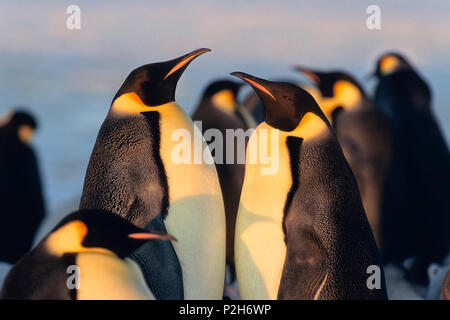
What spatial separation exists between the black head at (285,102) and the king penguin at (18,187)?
269 cm

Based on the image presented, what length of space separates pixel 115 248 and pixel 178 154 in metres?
0.54

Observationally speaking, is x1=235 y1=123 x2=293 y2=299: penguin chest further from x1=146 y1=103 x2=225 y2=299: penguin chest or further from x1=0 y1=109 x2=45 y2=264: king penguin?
x1=0 y1=109 x2=45 y2=264: king penguin

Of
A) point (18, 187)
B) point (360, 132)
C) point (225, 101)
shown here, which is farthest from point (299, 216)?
point (18, 187)

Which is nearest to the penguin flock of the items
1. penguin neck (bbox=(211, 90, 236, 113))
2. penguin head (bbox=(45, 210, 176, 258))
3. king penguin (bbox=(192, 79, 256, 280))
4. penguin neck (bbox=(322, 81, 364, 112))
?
penguin head (bbox=(45, 210, 176, 258))

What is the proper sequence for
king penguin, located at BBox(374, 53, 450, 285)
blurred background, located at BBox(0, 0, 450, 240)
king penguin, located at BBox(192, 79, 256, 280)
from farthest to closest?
blurred background, located at BBox(0, 0, 450, 240) < king penguin, located at BBox(374, 53, 450, 285) < king penguin, located at BBox(192, 79, 256, 280)

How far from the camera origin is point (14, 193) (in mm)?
A: 5090

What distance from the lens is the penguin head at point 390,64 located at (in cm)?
489

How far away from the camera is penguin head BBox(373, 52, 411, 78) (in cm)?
489

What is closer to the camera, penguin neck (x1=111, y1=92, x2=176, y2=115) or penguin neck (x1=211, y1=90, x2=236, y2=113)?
penguin neck (x1=111, y1=92, x2=176, y2=115)

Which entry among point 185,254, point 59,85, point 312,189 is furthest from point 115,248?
point 59,85

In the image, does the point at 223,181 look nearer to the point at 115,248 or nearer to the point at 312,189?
the point at 312,189

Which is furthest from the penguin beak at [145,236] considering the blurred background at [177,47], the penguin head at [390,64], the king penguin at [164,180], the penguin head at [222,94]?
the blurred background at [177,47]

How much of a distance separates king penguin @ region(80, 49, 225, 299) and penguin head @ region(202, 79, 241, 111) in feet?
5.56

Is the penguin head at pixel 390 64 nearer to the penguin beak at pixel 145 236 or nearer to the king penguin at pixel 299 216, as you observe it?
the king penguin at pixel 299 216
